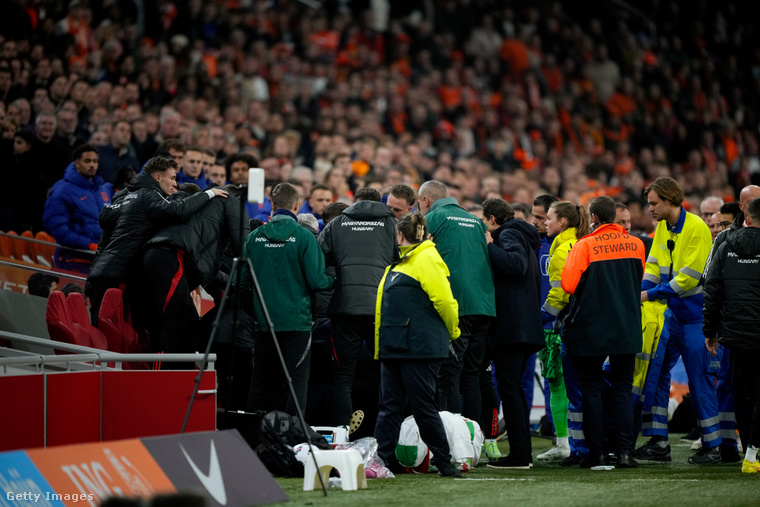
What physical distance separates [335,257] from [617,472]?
263 centimetres

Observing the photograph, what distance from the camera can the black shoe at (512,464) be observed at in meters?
7.29

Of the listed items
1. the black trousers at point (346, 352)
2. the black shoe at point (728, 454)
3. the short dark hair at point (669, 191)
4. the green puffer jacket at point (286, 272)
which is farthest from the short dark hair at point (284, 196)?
the black shoe at point (728, 454)

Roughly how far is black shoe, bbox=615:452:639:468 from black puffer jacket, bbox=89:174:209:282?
3.70 meters

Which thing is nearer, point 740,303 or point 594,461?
point 740,303

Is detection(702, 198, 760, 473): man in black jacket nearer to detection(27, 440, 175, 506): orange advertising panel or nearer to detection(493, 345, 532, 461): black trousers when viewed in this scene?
detection(493, 345, 532, 461): black trousers

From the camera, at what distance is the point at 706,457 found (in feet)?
25.2

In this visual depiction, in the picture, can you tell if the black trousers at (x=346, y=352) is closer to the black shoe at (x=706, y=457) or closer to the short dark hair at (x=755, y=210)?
the black shoe at (x=706, y=457)

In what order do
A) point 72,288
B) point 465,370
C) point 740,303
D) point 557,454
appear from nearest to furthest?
1. point 740,303
2. point 465,370
3. point 557,454
4. point 72,288

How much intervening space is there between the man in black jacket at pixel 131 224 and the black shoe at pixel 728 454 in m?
4.36

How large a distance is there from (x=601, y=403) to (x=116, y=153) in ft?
18.9

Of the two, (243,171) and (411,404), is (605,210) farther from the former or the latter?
(243,171)

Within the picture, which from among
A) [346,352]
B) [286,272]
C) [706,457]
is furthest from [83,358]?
[706,457]

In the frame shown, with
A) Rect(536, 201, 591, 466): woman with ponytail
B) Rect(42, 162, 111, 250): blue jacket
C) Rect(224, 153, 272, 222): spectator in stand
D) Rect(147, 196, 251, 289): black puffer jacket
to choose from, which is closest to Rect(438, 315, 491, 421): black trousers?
Rect(536, 201, 591, 466): woman with ponytail

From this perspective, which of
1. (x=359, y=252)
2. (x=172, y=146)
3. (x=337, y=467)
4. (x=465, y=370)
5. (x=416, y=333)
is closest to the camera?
(x=337, y=467)
